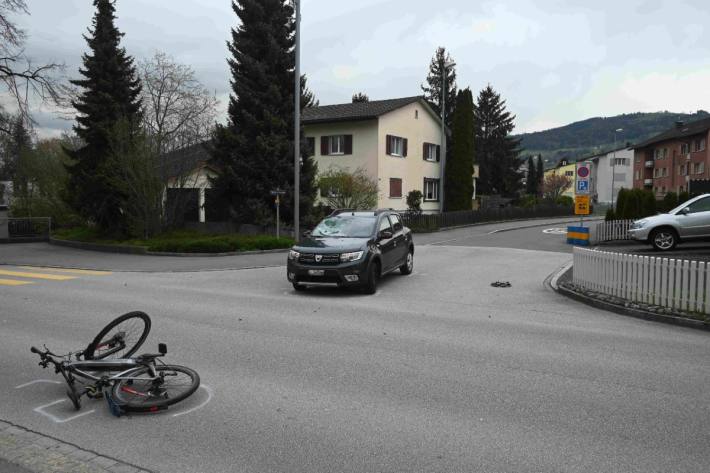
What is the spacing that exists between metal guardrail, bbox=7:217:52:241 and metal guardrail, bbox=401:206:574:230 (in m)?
19.4

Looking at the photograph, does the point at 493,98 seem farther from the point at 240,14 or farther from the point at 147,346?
the point at 147,346

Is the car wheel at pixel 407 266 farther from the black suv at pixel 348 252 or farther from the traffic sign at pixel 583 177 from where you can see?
the traffic sign at pixel 583 177

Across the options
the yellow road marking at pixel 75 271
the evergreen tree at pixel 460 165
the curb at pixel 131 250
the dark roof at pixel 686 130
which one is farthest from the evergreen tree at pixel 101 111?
the dark roof at pixel 686 130

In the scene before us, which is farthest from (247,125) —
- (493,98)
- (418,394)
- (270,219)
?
(493,98)

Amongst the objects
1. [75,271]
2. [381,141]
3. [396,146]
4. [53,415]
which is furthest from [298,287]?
[396,146]

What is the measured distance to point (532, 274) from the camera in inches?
603

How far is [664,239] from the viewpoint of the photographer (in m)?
18.9

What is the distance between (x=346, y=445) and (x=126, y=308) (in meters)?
7.25

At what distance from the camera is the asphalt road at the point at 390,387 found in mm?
4219

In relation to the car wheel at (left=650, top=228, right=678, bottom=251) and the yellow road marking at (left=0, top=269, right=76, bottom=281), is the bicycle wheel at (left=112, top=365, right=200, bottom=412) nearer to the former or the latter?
the yellow road marking at (left=0, top=269, right=76, bottom=281)

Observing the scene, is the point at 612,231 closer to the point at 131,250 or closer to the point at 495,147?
the point at 131,250

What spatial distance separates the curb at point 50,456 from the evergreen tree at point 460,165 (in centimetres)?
4063

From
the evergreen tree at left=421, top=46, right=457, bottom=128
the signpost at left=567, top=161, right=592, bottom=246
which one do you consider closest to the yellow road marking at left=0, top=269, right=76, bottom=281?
the signpost at left=567, top=161, right=592, bottom=246

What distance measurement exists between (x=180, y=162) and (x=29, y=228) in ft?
39.0
